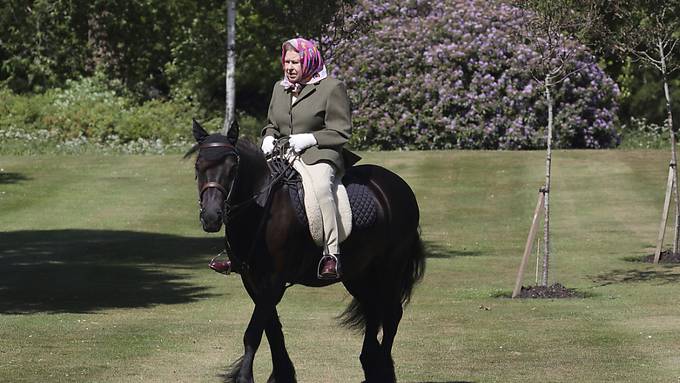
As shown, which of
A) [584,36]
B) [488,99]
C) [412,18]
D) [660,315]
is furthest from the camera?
[412,18]

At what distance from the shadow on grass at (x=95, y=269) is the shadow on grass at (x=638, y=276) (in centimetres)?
585

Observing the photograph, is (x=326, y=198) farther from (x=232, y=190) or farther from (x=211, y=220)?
(x=211, y=220)

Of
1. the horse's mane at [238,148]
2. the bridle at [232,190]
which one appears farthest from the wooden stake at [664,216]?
the horse's mane at [238,148]

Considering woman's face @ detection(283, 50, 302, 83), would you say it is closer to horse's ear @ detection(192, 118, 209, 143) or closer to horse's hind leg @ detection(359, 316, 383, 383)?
horse's ear @ detection(192, 118, 209, 143)

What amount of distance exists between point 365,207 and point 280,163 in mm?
856

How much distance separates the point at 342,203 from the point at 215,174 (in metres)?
1.44

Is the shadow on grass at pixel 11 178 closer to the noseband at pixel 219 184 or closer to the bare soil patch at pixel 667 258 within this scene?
the bare soil patch at pixel 667 258

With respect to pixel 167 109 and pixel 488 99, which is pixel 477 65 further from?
pixel 167 109

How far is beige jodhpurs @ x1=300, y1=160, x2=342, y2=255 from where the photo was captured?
9773mm

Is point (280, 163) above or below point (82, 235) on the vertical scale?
above

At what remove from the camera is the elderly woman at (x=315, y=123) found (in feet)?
32.4

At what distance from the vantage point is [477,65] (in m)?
36.3

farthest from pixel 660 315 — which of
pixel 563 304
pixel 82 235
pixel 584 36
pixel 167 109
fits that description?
pixel 167 109

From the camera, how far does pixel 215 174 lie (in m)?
8.91
